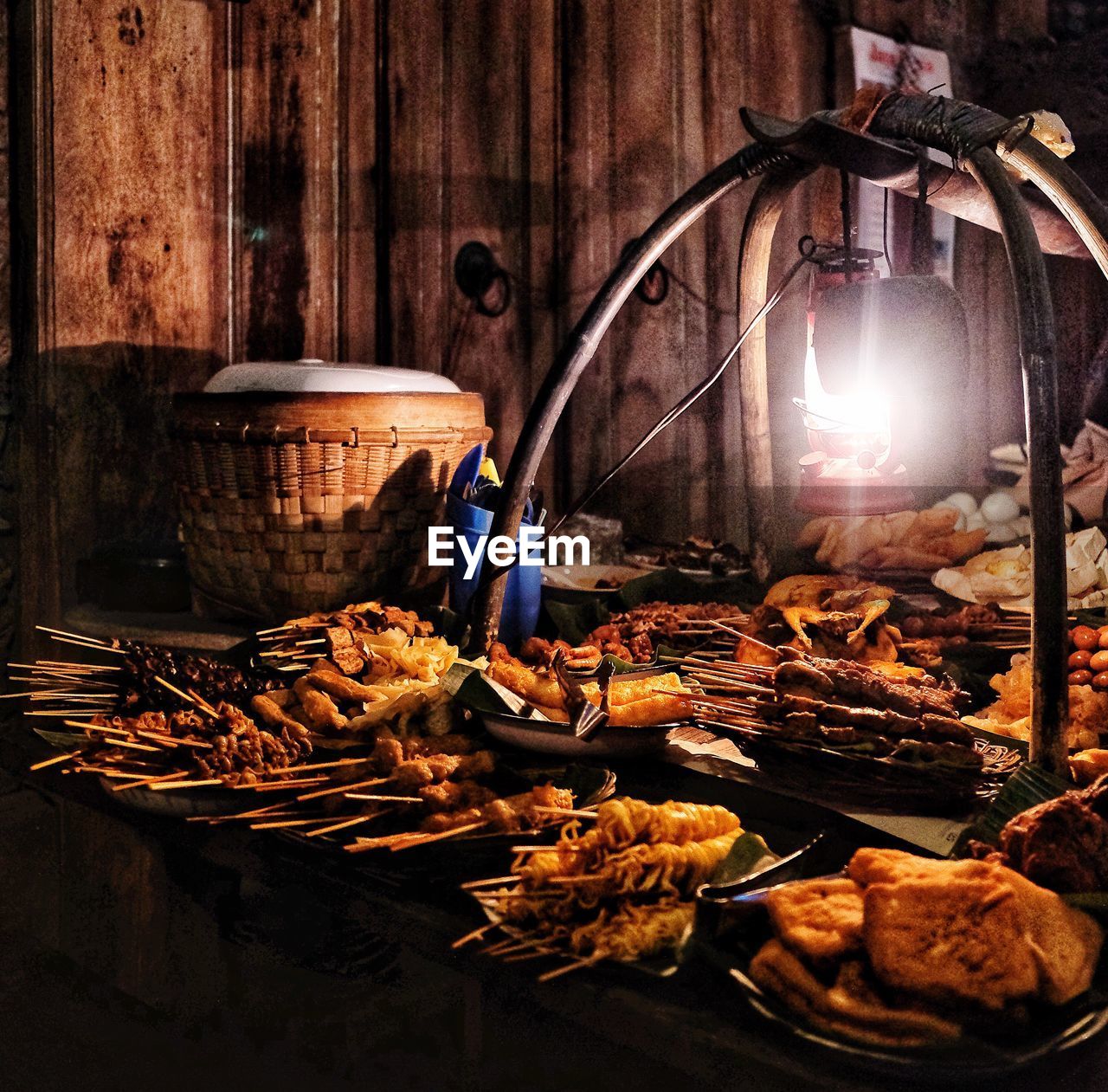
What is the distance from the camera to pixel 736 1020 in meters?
1.62

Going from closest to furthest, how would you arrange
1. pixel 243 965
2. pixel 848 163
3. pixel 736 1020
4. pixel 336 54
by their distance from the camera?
1. pixel 736 1020
2. pixel 243 965
3. pixel 848 163
4. pixel 336 54

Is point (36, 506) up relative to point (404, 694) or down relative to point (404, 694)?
up

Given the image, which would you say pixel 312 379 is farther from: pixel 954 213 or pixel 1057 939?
pixel 1057 939

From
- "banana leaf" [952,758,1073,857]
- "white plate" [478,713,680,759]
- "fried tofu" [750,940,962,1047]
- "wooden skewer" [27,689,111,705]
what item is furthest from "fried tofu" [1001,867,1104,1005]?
"wooden skewer" [27,689,111,705]

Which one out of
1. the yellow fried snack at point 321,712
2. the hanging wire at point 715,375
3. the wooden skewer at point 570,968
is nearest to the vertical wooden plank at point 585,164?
the hanging wire at point 715,375

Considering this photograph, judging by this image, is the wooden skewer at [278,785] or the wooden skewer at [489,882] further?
the wooden skewer at [278,785]

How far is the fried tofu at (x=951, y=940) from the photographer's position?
5.17 feet

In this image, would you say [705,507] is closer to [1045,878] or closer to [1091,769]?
[1091,769]

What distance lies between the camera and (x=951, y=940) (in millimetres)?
1622

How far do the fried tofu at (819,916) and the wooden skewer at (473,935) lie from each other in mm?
446

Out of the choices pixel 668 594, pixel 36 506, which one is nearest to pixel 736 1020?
pixel 668 594

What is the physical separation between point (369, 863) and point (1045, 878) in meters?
1.17

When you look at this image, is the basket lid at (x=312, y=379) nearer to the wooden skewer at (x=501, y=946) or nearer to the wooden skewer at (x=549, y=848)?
the wooden skewer at (x=549, y=848)

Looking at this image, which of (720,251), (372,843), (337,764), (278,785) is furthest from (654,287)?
(372,843)
